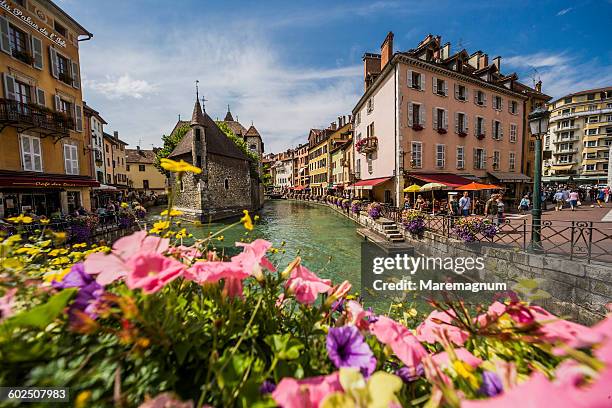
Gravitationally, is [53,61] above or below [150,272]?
above

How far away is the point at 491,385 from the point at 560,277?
7.39 metres

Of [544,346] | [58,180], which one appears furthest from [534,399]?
[58,180]

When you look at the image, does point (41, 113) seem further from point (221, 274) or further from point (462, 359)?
point (462, 359)

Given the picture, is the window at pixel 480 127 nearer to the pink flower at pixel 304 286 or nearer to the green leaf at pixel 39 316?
the pink flower at pixel 304 286

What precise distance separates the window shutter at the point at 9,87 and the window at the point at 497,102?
1196 inches

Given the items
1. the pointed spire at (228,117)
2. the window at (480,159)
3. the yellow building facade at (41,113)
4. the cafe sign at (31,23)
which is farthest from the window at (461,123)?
the pointed spire at (228,117)

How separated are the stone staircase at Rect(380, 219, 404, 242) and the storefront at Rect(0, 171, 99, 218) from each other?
14.9 m

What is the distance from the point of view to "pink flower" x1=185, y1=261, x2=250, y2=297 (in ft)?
2.73

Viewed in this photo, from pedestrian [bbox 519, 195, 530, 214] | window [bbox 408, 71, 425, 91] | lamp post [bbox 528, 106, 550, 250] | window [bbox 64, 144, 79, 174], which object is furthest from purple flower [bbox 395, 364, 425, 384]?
pedestrian [bbox 519, 195, 530, 214]

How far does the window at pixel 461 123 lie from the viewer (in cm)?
1939

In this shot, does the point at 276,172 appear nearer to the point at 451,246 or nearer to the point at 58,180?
the point at 58,180

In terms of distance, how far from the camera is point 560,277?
18.9 feet

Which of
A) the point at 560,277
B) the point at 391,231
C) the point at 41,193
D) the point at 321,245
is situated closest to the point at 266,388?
the point at 560,277

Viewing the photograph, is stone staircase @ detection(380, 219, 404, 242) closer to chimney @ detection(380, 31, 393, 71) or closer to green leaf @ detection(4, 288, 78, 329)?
green leaf @ detection(4, 288, 78, 329)
